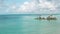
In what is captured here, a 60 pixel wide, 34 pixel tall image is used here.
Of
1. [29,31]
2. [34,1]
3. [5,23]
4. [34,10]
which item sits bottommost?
[29,31]

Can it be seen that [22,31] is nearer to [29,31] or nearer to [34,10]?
[29,31]

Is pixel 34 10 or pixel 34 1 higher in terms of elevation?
Answer: pixel 34 1

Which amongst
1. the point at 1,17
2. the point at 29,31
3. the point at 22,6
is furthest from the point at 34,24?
the point at 1,17

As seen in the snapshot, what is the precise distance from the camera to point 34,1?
1.73 meters

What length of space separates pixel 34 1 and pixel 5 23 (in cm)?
50

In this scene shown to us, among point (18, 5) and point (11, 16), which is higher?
point (18, 5)

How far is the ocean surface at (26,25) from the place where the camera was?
5.59ft

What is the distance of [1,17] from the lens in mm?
1708

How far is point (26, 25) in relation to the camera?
1729 mm

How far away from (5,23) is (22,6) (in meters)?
0.33

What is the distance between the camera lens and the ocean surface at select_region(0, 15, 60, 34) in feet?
5.59

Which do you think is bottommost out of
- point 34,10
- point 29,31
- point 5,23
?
point 29,31

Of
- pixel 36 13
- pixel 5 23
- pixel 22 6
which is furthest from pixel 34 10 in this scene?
pixel 5 23

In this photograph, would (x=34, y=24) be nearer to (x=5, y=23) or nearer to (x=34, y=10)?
(x=34, y=10)
